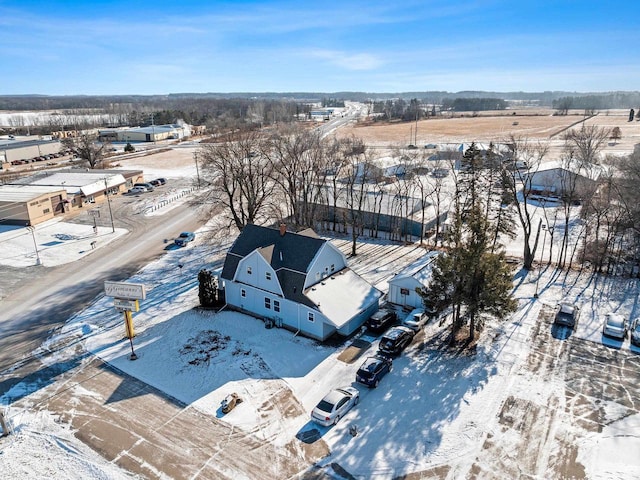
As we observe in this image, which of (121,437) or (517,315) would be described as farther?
(517,315)

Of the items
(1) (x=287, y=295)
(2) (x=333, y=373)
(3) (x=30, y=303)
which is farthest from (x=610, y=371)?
(3) (x=30, y=303)

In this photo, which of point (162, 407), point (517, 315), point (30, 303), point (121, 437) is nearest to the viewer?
A: point (121, 437)

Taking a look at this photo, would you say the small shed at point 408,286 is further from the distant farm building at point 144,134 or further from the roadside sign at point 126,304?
the distant farm building at point 144,134

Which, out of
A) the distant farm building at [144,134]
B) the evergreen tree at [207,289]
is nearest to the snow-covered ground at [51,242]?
the evergreen tree at [207,289]

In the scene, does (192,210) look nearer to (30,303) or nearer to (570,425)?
(30,303)

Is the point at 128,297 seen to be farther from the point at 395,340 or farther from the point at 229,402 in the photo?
the point at 395,340

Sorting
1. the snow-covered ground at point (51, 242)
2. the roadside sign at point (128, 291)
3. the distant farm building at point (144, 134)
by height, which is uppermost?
the distant farm building at point (144, 134)

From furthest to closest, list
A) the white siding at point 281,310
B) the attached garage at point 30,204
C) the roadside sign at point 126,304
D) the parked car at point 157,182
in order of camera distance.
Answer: the parked car at point 157,182 < the attached garage at point 30,204 < the white siding at point 281,310 < the roadside sign at point 126,304
